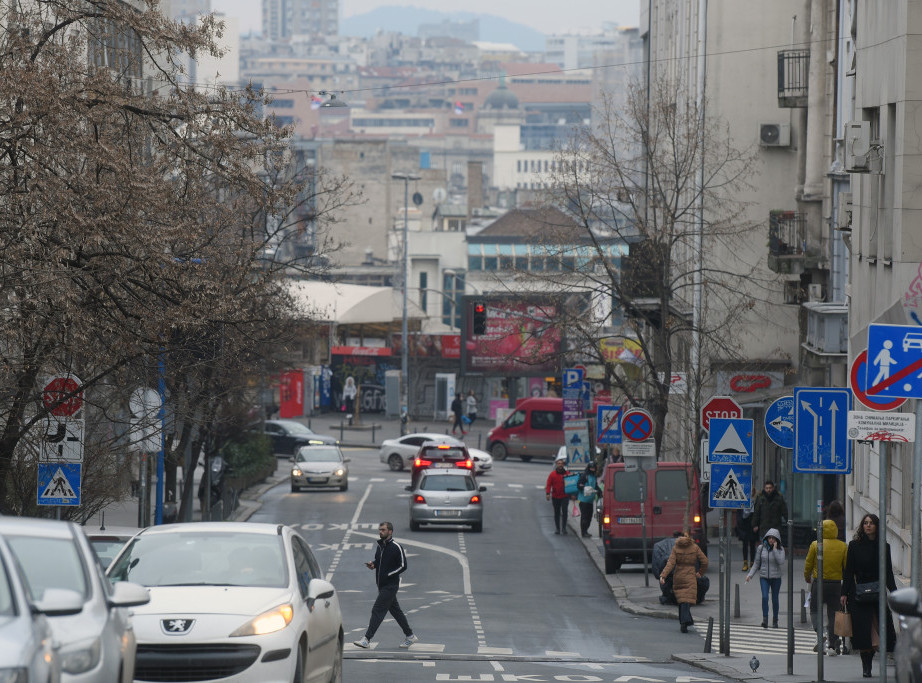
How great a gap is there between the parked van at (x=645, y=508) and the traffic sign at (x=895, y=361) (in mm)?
18510

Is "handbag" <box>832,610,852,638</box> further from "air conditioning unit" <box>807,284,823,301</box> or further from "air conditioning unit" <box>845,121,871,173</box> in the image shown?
"air conditioning unit" <box>807,284,823,301</box>

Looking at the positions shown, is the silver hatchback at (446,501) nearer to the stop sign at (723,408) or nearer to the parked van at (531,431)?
the stop sign at (723,408)

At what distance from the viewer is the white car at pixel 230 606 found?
11.0 metres

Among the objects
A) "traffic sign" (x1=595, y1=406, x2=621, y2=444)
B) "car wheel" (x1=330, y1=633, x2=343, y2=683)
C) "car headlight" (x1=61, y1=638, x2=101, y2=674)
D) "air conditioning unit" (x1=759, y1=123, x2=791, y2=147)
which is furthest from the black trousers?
"air conditioning unit" (x1=759, y1=123, x2=791, y2=147)

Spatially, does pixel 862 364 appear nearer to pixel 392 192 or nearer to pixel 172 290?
pixel 172 290

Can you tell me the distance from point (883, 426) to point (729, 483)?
694 cm

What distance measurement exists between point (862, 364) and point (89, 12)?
8253 mm

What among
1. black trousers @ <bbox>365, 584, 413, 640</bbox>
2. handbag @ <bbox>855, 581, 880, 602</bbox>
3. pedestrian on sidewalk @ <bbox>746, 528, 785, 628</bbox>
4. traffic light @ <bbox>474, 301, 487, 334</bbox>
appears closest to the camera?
handbag @ <bbox>855, 581, 880, 602</bbox>

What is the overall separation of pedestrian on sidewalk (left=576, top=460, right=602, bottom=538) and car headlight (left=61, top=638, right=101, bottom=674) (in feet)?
92.6

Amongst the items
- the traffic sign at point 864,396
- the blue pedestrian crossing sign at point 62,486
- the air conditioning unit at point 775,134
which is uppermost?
the air conditioning unit at point 775,134

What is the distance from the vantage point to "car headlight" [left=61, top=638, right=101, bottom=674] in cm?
833

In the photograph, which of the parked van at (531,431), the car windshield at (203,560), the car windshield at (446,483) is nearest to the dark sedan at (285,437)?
the parked van at (531,431)

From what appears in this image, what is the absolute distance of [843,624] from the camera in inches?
678

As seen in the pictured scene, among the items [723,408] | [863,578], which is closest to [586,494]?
[723,408]
